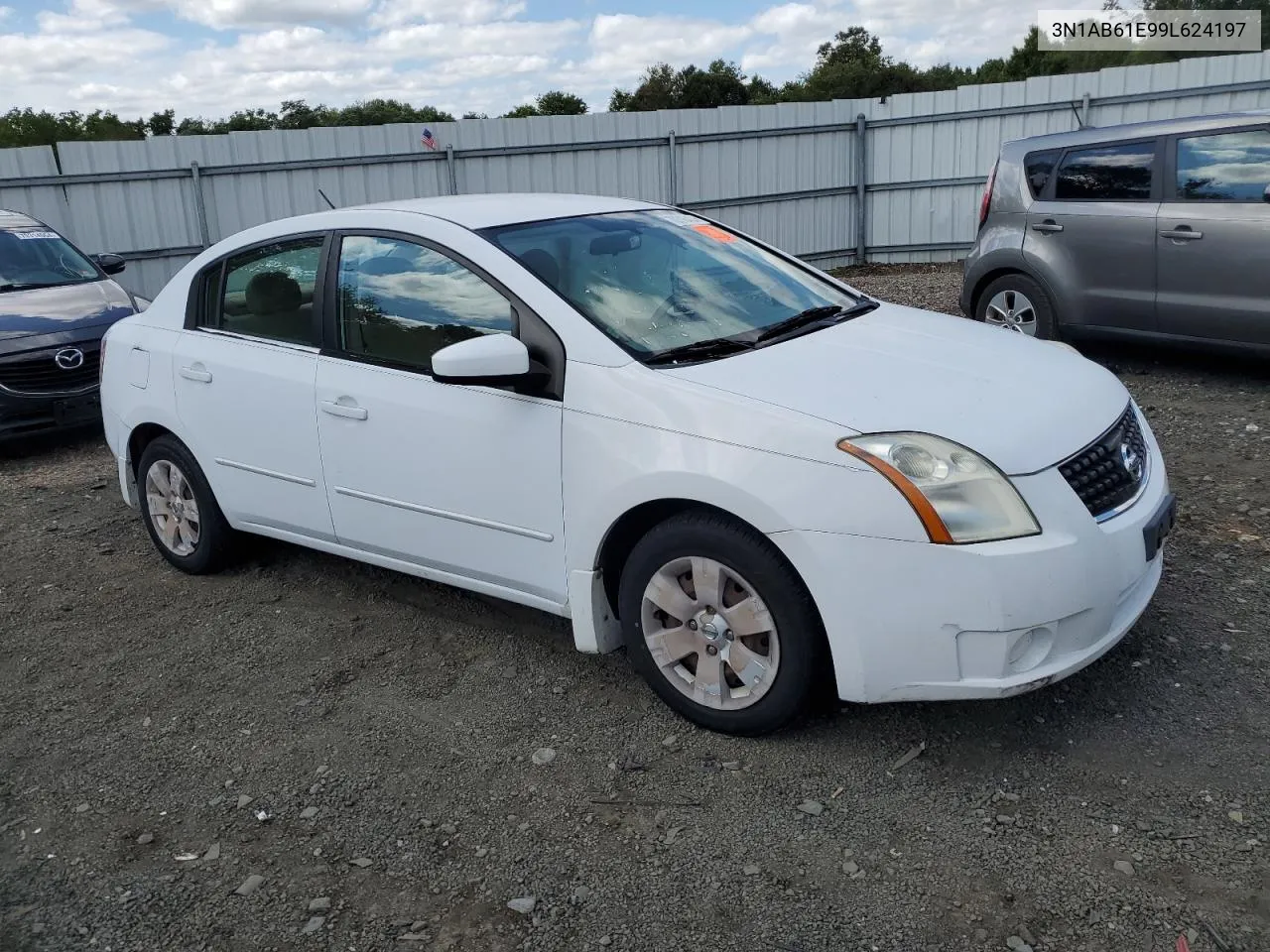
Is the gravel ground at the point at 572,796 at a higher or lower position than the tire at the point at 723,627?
lower

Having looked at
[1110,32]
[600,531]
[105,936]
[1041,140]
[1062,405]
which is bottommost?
[105,936]

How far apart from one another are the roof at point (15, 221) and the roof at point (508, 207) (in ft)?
19.0

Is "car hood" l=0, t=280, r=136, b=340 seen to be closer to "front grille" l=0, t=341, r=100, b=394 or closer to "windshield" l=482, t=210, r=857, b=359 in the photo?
"front grille" l=0, t=341, r=100, b=394

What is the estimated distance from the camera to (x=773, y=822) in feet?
9.97

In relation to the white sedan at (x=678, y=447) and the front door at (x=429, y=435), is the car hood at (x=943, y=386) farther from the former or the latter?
the front door at (x=429, y=435)

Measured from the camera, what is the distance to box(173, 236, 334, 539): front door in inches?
170

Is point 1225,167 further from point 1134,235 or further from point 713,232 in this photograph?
point 713,232

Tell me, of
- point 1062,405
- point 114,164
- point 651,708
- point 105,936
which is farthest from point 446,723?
point 114,164

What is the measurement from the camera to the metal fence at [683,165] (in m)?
12.1

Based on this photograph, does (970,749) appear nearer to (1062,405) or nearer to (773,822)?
(773,822)

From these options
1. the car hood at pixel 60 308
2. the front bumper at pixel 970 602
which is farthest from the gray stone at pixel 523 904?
the car hood at pixel 60 308

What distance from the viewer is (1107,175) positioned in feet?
25.1

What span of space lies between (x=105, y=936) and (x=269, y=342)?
2400mm

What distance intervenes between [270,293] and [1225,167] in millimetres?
5941
